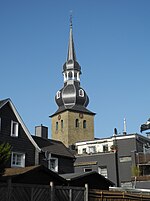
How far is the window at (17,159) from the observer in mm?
29000

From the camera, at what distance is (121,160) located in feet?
161

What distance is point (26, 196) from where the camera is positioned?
1414 cm

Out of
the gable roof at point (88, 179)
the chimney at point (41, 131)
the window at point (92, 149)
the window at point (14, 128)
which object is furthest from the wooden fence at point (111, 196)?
the window at point (92, 149)

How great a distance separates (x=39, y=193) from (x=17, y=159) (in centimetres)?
1544

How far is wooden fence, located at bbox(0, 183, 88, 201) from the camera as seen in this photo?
44.1ft

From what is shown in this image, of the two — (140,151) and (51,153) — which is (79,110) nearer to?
(140,151)

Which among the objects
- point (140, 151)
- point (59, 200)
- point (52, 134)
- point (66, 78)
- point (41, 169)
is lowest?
point (59, 200)

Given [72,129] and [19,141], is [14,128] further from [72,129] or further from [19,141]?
[72,129]

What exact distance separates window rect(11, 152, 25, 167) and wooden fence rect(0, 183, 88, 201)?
44.4ft

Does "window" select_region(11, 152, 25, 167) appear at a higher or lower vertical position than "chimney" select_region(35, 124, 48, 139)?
lower

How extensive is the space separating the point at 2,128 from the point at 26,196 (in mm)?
15031

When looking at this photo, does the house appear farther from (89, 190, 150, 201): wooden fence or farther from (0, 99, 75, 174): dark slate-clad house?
(89, 190, 150, 201): wooden fence

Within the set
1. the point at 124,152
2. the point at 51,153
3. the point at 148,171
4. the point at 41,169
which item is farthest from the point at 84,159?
the point at 41,169

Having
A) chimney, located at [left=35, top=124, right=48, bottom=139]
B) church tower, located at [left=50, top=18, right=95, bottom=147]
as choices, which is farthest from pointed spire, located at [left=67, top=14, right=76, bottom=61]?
chimney, located at [left=35, top=124, right=48, bottom=139]
